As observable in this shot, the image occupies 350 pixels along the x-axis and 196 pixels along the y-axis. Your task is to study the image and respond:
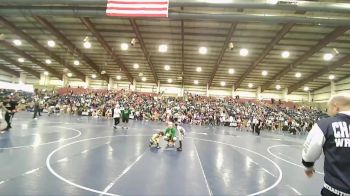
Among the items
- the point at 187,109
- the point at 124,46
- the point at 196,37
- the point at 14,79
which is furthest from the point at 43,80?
the point at 196,37

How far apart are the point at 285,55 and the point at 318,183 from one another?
1980 cm

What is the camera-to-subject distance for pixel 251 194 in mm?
5969

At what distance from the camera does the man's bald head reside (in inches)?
99.7

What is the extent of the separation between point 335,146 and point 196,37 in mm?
21706

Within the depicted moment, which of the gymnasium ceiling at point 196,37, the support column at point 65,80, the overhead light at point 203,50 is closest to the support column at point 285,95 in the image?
the gymnasium ceiling at point 196,37

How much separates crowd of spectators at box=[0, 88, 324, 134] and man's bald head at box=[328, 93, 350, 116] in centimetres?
2487

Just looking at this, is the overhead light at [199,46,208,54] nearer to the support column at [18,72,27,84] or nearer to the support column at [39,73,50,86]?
the support column at [39,73,50,86]

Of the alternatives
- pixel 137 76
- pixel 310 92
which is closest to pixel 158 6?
pixel 137 76

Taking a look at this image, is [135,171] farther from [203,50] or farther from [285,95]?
[285,95]

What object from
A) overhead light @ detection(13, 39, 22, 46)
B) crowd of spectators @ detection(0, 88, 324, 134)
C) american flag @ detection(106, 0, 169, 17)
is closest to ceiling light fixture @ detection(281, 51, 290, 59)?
crowd of spectators @ detection(0, 88, 324, 134)

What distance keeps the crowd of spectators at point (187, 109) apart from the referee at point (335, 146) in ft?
81.8

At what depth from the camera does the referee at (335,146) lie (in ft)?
7.90

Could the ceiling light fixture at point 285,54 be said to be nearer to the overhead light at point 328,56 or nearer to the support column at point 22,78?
the overhead light at point 328,56

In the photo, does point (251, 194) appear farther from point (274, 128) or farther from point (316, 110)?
point (316, 110)
